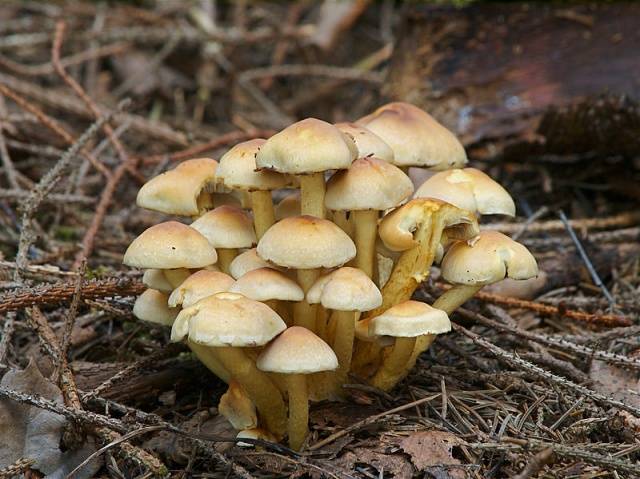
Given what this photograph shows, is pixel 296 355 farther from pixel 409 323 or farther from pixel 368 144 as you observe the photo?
pixel 368 144

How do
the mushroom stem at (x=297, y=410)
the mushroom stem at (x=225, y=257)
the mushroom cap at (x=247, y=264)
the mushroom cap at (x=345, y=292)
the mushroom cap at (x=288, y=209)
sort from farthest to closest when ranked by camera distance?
the mushroom cap at (x=288, y=209) → the mushroom stem at (x=225, y=257) → the mushroom cap at (x=247, y=264) → the mushroom stem at (x=297, y=410) → the mushroom cap at (x=345, y=292)

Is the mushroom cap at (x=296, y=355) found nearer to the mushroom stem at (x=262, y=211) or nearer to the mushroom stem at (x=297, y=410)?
the mushroom stem at (x=297, y=410)

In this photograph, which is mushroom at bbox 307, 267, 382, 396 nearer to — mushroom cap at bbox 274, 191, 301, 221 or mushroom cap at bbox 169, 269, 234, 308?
mushroom cap at bbox 169, 269, 234, 308

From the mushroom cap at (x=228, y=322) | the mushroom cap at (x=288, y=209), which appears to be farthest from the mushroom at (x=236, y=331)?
the mushroom cap at (x=288, y=209)

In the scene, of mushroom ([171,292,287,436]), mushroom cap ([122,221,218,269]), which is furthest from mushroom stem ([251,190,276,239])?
mushroom ([171,292,287,436])

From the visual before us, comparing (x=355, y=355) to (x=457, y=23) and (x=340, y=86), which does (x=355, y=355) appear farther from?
(x=340, y=86)

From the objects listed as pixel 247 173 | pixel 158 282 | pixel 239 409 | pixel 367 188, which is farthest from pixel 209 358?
pixel 367 188

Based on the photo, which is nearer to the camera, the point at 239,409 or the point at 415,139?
the point at 239,409
